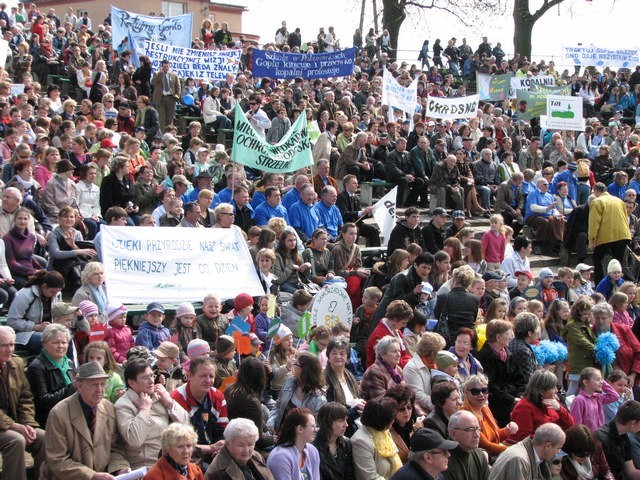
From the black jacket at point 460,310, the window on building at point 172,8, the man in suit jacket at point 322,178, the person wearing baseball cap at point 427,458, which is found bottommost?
the person wearing baseball cap at point 427,458

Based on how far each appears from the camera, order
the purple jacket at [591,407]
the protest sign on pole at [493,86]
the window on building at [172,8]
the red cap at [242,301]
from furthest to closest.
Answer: the window on building at [172,8] → the protest sign on pole at [493,86] → the red cap at [242,301] → the purple jacket at [591,407]

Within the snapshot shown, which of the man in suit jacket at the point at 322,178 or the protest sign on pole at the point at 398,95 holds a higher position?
the protest sign on pole at the point at 398,95

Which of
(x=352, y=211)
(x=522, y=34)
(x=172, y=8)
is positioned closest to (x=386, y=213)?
(x=352, y=211)

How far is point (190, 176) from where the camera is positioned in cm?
1538

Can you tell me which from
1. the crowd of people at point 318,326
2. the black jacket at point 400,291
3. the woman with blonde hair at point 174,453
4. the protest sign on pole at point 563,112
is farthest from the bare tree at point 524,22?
the woman with blonde hair at point 174,453

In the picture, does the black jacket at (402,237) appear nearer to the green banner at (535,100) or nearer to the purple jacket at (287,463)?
the purple jacket at (287,463)

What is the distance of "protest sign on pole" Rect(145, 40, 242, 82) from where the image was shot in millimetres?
21094

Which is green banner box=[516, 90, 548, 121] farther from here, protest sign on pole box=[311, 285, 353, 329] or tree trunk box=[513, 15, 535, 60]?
protest sign on pole box=[311, 285, 353, 329]

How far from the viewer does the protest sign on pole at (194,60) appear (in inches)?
830

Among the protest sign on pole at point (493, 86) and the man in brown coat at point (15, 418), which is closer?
the man in brown coat at point (15, 418)

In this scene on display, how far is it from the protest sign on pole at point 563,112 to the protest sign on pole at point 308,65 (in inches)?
185

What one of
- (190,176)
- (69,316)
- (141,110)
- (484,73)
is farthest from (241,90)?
(69,316)

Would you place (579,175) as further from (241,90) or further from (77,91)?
(77,91)

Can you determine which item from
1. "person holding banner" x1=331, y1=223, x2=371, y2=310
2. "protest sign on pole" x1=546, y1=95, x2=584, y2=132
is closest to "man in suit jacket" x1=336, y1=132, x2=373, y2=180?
"person holding banner" x1=331, y1=223, x2=371, y2=310
